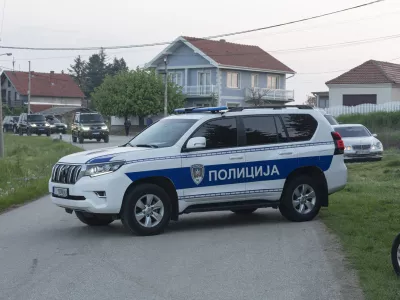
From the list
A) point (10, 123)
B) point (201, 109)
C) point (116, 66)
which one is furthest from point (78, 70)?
point (201, 109)

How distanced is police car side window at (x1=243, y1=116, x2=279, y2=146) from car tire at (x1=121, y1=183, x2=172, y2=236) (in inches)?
73.2

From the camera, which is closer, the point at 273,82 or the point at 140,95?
the point at 140,95

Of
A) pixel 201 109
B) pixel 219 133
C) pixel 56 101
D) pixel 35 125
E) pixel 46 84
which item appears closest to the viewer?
pixel 219 133

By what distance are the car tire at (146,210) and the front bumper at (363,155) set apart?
18.0 meters

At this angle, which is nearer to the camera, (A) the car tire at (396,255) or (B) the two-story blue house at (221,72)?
(A) the car tire at (396,255)

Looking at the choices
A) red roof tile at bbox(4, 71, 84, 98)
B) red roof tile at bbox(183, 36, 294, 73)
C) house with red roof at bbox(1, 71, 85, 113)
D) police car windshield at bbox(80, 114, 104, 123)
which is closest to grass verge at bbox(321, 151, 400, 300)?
police car windshield at bbox(80, 114, 104, 123)

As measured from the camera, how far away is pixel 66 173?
11961mm

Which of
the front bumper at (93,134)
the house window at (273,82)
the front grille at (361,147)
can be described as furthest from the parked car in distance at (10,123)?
the front grille at (361,147)

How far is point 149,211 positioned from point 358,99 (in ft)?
152

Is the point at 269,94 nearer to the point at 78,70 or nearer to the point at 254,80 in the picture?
the point at 254,80

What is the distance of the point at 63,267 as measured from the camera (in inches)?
363

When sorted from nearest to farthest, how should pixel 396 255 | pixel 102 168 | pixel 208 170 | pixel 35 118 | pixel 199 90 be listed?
pixel 396 255 → pixel 102 168 → pixel 208 170 → pixel 35 118 → pixel 199 90

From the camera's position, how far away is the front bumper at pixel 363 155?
28.8 m

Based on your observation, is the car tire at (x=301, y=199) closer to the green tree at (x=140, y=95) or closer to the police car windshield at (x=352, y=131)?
the police car windshield at (x=352, y=131)
